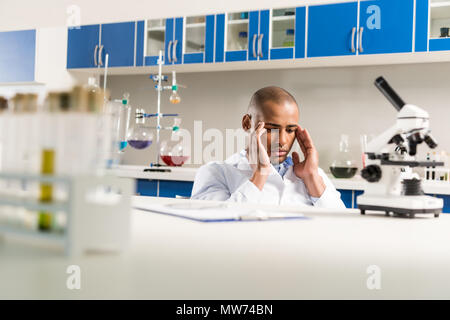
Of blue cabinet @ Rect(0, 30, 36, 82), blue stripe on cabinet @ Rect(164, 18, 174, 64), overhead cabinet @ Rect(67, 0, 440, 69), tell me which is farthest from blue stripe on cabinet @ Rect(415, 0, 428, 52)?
blue cabinet @ Rect(0, 30, 36, 82)

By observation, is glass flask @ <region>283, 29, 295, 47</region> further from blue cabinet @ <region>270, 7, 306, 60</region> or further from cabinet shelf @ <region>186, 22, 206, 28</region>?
cabinet shelf @ <region>186, 22, 206, 28</region>

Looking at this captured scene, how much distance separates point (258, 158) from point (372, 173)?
51cm

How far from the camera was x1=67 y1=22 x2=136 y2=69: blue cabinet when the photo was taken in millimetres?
4105

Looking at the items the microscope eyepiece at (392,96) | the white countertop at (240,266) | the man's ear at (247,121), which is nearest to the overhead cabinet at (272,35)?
the man's ear at (247,121)

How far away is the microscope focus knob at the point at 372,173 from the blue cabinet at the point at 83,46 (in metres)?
3.51

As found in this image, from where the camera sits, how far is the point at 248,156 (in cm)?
174

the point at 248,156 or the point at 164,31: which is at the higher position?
the point at 164,31

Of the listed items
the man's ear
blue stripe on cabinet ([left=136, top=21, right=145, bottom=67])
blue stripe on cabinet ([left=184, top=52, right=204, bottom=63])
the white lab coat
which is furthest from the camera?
blue stripe on cabinet ([left=136, top=21, right=145, bottom=67])

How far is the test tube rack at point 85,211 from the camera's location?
534 millimetres

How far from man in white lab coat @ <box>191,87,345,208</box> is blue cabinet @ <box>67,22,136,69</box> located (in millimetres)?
2581

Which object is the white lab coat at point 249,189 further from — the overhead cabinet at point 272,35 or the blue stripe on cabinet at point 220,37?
the blue stripe on cabinet at point 220,37
